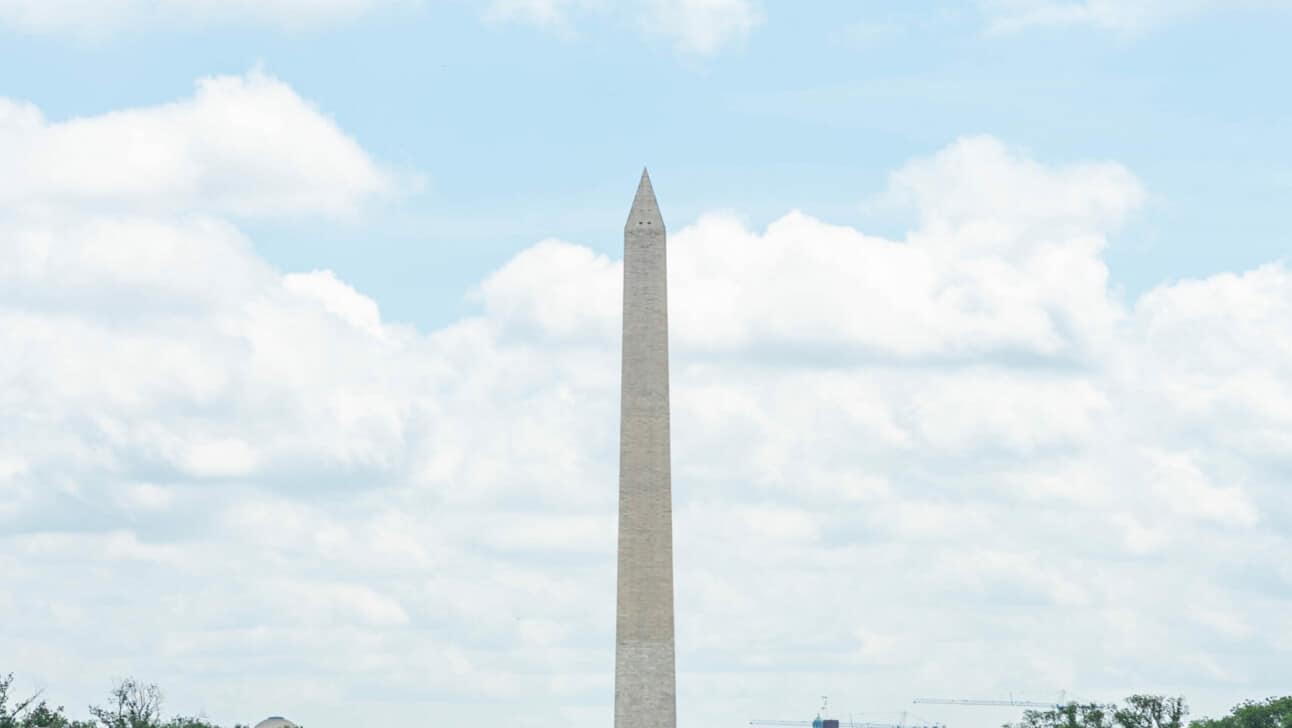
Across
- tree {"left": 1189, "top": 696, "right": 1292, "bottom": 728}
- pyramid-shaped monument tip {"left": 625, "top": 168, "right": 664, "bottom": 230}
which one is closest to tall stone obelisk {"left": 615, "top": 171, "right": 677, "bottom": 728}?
pyramid-shaped monument tip {"left": 625, "top": 168, "right": 664, "bottom": 230}

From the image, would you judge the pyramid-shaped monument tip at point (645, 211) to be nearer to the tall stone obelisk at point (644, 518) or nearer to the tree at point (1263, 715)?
the tall stone obelisk at point (644, 518)

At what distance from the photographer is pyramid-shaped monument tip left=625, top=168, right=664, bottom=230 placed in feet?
195

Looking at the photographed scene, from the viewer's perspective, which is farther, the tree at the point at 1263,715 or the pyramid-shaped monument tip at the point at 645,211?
the tree at the point at 1263,715

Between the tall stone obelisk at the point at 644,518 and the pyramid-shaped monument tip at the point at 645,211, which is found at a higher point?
the pyramid-shaped monument tip at the point at 645,211

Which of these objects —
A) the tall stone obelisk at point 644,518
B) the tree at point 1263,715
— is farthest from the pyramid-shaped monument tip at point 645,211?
the tree at point 1263,715

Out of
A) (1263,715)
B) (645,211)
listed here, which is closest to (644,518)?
(645,211)

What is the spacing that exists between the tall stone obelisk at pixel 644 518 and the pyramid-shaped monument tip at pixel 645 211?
0.84 metres

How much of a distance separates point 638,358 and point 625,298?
187 centimetres

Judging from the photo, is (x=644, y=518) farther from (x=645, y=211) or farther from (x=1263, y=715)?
(x=1263, y=715)

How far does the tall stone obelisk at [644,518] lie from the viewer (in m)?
57.3

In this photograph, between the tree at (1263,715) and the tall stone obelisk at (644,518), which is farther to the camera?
the tree at (1263,715)

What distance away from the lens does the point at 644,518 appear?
5741 centimetres

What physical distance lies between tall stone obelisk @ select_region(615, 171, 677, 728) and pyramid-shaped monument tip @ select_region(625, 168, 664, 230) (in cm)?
84

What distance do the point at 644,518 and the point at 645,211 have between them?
9174 millimetres
